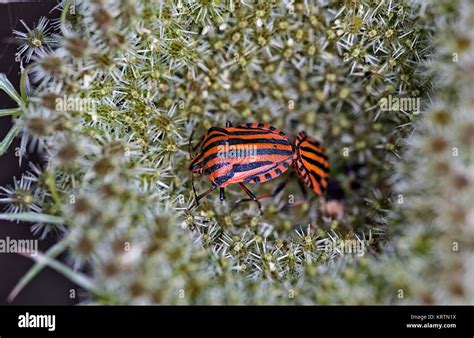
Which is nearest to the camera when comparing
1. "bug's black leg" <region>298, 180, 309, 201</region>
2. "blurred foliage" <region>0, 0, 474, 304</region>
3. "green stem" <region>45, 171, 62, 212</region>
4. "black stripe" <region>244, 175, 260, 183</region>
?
"blurred foliage" <region>0, 0, 474, 304</region>

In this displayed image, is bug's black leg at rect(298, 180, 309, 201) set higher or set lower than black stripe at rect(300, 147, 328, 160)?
lower

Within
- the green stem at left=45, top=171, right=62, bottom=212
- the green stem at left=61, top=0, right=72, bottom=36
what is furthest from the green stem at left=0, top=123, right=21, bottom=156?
the green stem at left=61, top=0, right=72, bottom=36

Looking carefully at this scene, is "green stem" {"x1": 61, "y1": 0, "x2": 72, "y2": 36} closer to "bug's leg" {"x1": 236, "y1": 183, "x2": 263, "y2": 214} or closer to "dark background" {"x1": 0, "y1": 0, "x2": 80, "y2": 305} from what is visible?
"dark background" {"x1": 0, "y1": 0, "x2": 80, "y2": 305}

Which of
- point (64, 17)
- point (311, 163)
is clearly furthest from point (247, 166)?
point (64, 17)

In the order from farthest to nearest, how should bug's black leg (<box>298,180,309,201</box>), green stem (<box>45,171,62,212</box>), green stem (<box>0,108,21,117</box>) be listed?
bug's black leg (<box>298,180,309,201</box>) < green stem (<box>0,108,21,117</box>) < green stem (<box>45,171,62,212</box>)

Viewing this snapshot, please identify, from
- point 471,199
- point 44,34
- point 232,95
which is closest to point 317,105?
point 232,95

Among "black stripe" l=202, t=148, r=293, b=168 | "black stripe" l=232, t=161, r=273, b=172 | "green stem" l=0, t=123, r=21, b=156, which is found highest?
"green stem" l=0, t=123, r=21, b=156

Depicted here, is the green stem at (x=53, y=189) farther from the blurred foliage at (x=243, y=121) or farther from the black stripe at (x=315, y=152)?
the black stripe at (x=315, y=152)
